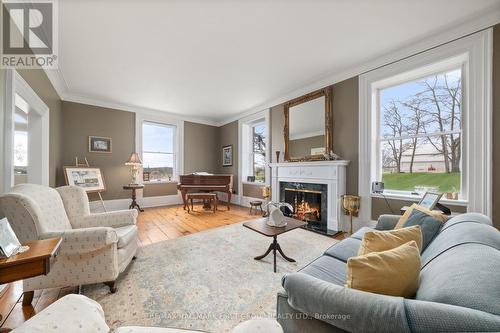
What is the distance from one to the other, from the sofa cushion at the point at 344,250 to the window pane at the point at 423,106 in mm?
2179

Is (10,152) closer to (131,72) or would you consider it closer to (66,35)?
(66,35)

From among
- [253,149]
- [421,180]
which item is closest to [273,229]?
[421,180]

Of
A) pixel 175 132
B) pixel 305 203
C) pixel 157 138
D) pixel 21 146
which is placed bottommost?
pixel 305 203

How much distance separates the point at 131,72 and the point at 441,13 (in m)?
4.29

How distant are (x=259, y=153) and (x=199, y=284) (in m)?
3.97

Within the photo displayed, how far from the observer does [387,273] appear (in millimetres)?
808

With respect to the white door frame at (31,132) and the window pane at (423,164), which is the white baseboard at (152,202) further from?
the window pane at (423,164)

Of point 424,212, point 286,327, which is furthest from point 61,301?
point 424,212

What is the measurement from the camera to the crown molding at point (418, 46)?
2143 millimetres

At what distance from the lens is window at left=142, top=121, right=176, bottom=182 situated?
5.41m

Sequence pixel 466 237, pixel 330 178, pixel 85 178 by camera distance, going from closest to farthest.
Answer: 1. pixel 466 237
2. pixel 330 178
3. pixel 85 178

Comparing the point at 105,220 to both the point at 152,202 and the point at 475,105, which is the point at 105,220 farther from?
the point at 475,105

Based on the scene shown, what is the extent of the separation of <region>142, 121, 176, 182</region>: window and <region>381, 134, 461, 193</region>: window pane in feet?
17.4

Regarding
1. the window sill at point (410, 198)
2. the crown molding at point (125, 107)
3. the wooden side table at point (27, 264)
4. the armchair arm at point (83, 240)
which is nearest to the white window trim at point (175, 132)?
the crown molding at point (125, 107)
